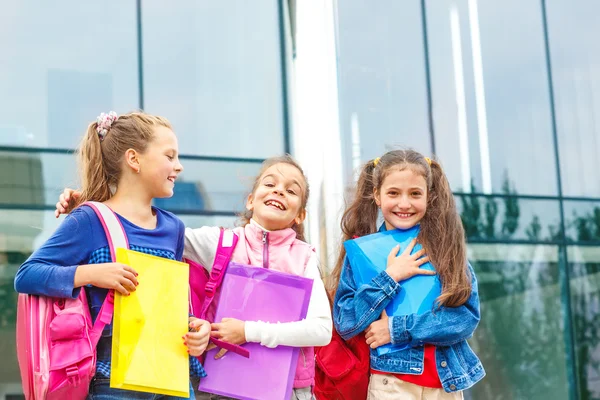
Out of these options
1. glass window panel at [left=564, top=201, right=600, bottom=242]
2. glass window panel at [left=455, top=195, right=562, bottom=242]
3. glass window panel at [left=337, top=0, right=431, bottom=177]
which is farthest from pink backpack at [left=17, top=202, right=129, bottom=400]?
glass window panel at [left=564, top=201, right=600, bottom=242]

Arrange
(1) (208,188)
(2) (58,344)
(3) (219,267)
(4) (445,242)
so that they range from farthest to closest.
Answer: (1) (208,188)
(4) (445,242)
(3) (219,267)
(2) (58,344)

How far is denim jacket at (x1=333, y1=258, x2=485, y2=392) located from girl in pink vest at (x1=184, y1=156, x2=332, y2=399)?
15 centimetres

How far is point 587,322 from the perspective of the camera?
7.47 m

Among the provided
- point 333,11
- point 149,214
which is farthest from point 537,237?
point 149,214

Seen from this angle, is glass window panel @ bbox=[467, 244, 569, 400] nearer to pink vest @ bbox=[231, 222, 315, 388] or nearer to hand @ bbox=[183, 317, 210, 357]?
pink vest @ bbox=[231, 222, 315, 388]

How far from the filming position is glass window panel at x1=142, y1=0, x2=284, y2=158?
267 inches

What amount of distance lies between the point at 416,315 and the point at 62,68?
14.7 ft

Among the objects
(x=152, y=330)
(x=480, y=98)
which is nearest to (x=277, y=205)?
(x=152, y=330)

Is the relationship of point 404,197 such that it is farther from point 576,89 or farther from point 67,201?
point 576,89

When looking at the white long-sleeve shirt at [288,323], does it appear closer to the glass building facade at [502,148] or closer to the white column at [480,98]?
the glass building facade at [502,148]

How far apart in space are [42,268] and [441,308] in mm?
1381

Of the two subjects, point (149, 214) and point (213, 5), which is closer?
point (149, 214)

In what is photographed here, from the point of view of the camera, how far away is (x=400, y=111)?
728 centimetres

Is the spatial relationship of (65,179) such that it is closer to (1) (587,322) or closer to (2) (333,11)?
(2) (333,11)
